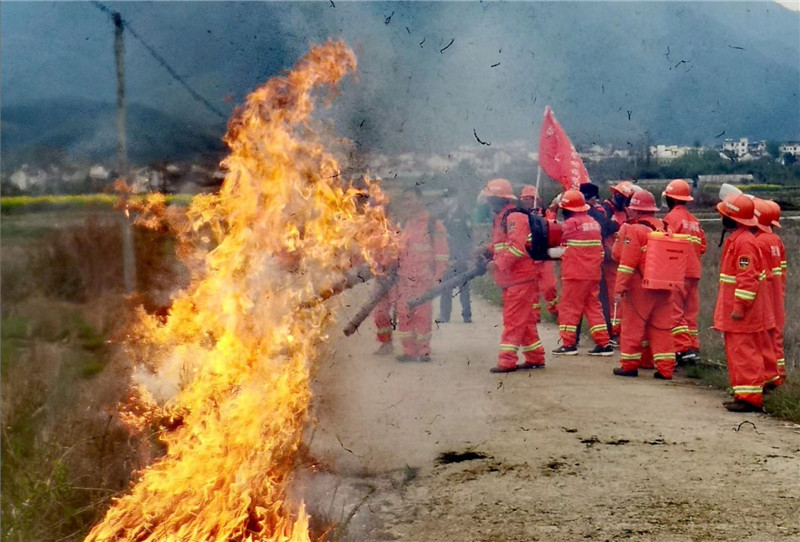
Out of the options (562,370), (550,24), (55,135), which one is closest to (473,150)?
(550,24)

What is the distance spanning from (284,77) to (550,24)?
100 inches

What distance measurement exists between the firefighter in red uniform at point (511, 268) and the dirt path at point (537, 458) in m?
0.46

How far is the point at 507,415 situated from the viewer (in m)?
6.75

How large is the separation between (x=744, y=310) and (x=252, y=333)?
15.4ft

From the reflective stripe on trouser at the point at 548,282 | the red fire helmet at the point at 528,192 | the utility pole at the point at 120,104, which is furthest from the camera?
the reflective stripe on trouser at the point at 548,282

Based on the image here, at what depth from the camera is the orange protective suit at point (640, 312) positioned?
Result: 8.46 metres

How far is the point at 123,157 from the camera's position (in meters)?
8.66

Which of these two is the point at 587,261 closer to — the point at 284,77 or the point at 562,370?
the point at 562,370

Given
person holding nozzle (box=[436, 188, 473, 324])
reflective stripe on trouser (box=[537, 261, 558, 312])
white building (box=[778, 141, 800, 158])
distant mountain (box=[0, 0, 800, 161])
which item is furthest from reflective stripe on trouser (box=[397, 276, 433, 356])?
white building (box=[778, 141, 800, 158])

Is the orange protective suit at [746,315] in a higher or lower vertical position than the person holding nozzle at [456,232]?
lower

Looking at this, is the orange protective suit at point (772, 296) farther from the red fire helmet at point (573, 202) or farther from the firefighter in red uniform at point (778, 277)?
the red fire helmet at point (573, 202)

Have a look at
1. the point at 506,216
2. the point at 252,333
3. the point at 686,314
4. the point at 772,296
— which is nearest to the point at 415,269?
the point at 506,216

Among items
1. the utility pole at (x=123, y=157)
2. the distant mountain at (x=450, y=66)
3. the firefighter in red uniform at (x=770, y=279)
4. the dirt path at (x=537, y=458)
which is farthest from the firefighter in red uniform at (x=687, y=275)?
the utility pole at (x=123, y=157)

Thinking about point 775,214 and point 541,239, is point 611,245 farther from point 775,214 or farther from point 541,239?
point 775,214
